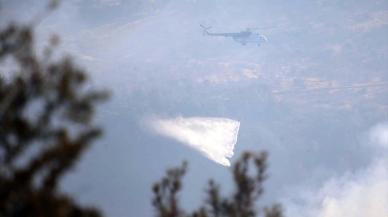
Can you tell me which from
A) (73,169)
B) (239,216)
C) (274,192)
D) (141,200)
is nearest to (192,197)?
(141,200)

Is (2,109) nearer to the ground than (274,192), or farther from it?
farther from it

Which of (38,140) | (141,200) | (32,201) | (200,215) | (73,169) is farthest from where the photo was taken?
(141,200)

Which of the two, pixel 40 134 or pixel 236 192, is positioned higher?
pixel 40 134

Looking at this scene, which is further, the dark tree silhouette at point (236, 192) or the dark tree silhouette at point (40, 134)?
the dark tree silhouette at point (236, 192)

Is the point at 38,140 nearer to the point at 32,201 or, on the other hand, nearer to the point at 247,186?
the point at 32,201

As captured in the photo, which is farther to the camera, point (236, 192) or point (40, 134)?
point (236, 192)

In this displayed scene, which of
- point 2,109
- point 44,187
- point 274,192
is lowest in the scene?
point 274,192

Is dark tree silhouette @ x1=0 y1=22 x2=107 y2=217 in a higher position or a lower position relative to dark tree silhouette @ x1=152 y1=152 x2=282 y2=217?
higher

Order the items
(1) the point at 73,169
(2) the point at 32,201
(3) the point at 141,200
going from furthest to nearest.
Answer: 1. (3) the point at 141,200
2. (1) the point at 73,169
3. (2) the point at 32,201

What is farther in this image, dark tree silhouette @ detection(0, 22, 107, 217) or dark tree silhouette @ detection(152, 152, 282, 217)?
dark tree silhouette @ detection(152, 152, 282, 217)

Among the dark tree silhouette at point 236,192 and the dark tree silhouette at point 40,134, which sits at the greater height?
the dark tree silhouette at point 40,134

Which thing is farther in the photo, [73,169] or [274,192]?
[274,192]
